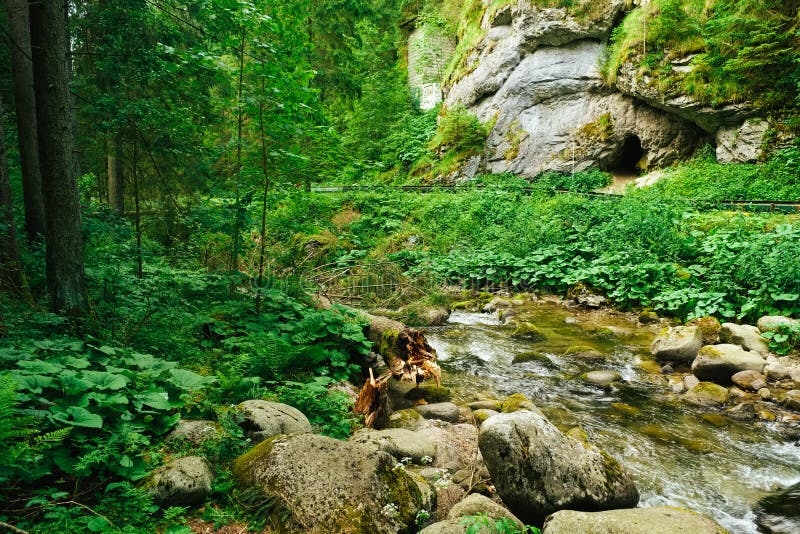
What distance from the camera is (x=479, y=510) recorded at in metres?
3.33

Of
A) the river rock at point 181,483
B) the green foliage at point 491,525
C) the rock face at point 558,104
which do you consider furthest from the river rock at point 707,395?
the rock face at point 558,104

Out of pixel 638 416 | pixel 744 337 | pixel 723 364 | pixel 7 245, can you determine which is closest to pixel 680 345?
pixel 723 364

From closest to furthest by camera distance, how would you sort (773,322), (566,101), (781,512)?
(781,512) → (773,322) → (566,101)

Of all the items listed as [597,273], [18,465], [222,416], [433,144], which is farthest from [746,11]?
[18,465]

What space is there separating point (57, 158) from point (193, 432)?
3.59m

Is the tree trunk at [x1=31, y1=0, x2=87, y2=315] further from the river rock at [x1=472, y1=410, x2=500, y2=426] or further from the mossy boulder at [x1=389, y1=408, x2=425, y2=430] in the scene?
the river rock at [x1=472, y1=410, x2=500, y2=426]

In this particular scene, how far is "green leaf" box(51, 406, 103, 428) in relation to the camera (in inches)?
101

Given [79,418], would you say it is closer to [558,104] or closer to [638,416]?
[638,416]

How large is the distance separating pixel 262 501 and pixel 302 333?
8.79 ft

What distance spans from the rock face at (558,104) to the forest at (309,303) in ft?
10.5

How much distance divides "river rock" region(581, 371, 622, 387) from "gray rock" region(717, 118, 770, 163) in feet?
47.3

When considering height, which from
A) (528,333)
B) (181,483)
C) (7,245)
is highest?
(7,245)

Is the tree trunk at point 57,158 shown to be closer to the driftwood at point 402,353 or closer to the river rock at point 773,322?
the driftwood at point 402,353

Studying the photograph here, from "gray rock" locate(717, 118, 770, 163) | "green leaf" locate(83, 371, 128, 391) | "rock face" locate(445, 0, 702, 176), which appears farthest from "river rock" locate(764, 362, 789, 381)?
"rock face" locate(445, 0, 702, 176)
